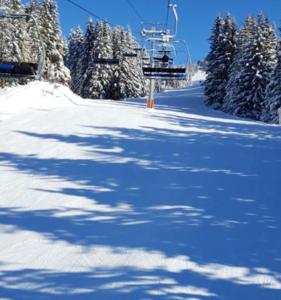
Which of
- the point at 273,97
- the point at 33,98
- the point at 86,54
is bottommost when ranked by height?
the point at 273,97

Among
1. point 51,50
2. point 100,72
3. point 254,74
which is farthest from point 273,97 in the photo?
point 100,72

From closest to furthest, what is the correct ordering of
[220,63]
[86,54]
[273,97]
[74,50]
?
[273,97], [220,63], [86,54], [74,50]

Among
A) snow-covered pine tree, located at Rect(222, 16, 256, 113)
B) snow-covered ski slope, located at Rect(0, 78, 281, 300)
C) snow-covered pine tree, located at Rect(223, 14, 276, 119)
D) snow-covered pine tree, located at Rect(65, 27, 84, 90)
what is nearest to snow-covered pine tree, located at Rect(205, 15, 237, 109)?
snow-covered pine tree, located at Rect(222, 16, 256, 113)

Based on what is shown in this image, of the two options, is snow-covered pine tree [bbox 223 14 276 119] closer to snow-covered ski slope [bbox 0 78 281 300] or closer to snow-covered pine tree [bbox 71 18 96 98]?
snow-covered pine tree [bbox 71 18 96 98]

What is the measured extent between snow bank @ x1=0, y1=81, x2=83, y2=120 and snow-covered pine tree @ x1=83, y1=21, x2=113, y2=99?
40743 mm

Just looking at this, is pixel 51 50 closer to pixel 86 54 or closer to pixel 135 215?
pixel 86 54

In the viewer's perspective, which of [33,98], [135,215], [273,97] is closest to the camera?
[135,215]

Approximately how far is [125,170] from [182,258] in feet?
12.2

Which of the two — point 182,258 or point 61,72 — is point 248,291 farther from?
point 61,72

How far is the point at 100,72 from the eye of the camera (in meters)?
61.2

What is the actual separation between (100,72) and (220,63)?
52.2 ft

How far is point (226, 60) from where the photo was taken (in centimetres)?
5538

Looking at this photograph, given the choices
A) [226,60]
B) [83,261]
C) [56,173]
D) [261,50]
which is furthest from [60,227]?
[226,60]

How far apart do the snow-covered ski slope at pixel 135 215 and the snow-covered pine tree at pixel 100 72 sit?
4841cm
